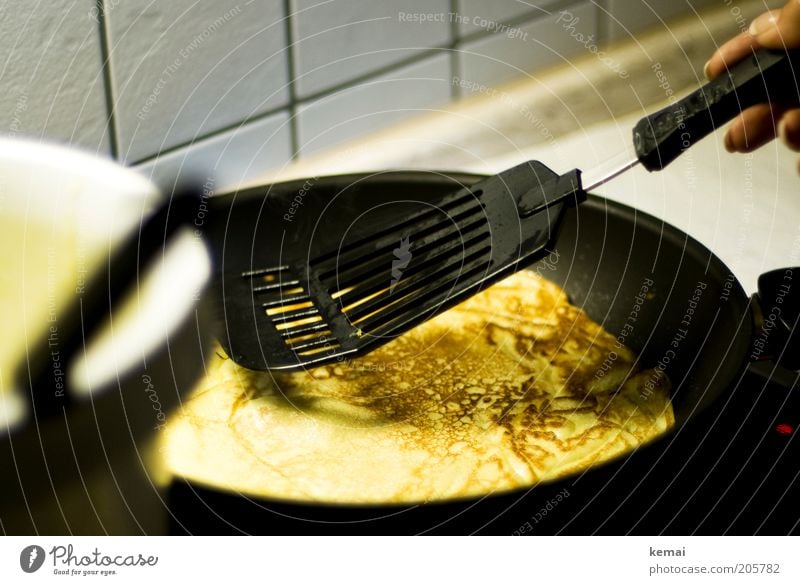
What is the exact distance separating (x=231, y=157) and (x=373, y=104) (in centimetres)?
16

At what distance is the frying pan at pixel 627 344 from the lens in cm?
41

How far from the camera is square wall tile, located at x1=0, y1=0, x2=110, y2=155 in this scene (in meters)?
0.57

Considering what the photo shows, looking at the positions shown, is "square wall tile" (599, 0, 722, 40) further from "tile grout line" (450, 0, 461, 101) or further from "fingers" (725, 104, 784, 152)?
"fingers" (725, 104, 784, 152)

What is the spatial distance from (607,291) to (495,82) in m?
0.36

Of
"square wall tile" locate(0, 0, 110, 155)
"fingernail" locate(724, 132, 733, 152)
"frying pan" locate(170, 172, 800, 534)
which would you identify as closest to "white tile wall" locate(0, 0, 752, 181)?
"square wall tile" locate(0, 0, 110, 155)

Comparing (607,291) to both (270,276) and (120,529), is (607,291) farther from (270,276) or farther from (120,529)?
(120,529)

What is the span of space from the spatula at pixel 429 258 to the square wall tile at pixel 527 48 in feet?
1.21

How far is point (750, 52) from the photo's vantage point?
58 cm

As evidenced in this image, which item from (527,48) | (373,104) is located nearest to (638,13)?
(527,48)

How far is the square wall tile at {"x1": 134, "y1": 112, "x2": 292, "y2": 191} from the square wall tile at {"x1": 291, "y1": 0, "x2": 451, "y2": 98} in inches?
1.7

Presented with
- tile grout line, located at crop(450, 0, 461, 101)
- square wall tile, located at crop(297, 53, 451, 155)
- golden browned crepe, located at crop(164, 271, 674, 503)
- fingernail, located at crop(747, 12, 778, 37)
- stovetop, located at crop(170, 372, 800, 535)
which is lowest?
stovetop, located at crop(170, 372, 800, 535)

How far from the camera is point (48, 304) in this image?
1.84 feet

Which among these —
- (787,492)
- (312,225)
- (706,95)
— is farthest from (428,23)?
(787,492)

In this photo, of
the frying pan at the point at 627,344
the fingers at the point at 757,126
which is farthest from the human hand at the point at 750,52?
the frying pan at the point at 627,344
